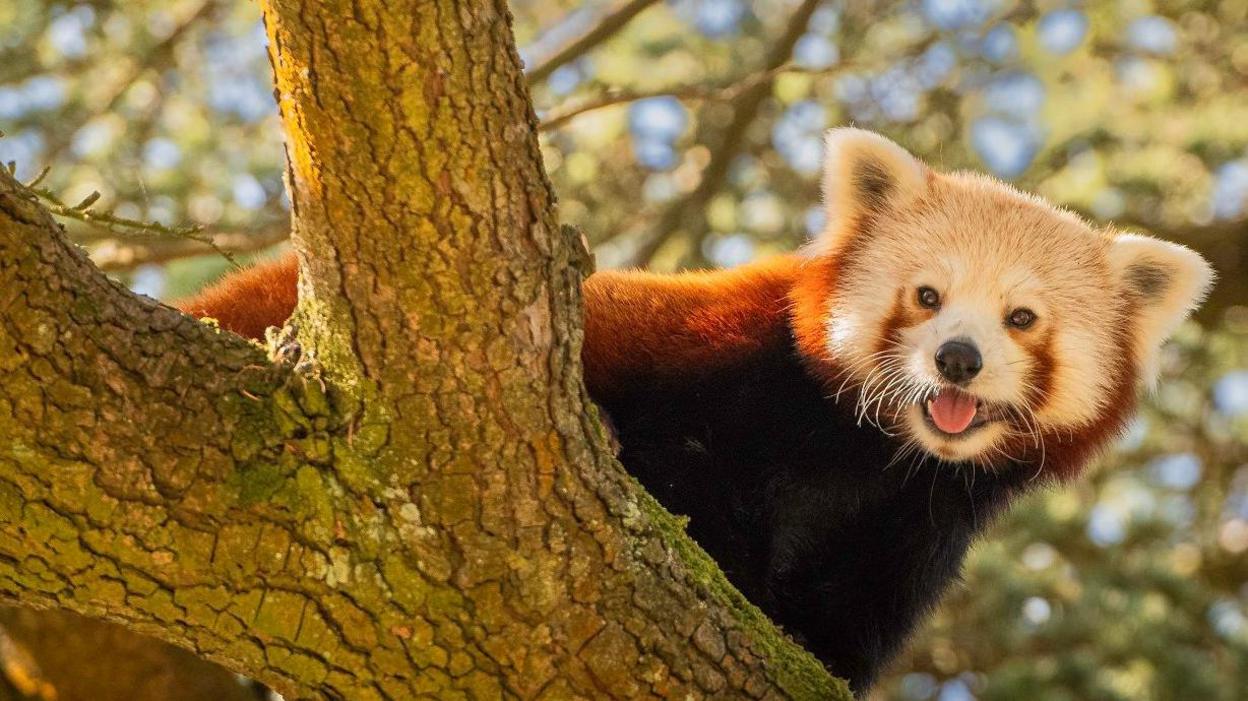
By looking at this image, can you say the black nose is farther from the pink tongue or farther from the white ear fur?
the white ear fur

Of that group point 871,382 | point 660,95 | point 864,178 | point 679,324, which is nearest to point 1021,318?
point 871,382

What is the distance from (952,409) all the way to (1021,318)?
0.93 ft

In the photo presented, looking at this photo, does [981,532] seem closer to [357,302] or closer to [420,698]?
[420,698]

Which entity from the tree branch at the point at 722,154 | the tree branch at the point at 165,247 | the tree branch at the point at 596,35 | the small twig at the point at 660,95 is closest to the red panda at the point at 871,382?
the small twig at the point at 660,95

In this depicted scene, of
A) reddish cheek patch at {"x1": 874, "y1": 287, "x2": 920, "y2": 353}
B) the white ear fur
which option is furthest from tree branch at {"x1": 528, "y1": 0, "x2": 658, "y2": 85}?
the white ear fur

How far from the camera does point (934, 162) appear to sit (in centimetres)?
531

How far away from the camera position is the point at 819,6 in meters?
5.41

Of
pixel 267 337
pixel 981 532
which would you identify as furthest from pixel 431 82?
pixel 981 532

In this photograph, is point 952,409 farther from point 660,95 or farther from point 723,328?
point 660,95

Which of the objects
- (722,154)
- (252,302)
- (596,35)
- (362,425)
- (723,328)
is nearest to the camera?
(362,425)

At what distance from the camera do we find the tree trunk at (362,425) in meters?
1.87

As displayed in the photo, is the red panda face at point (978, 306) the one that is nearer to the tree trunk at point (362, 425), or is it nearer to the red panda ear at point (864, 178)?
the red panda ear at point (864, 178)

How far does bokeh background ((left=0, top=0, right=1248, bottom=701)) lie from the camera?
15.8 ft

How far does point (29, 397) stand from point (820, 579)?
206 centimetres
